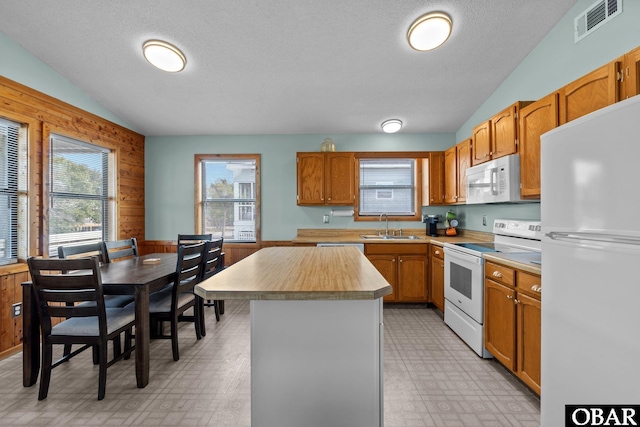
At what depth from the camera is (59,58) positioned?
2.65 metres

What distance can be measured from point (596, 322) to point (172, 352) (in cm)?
282

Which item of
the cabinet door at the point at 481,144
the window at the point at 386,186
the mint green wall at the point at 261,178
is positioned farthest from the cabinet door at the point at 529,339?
the window at the point at 386,186

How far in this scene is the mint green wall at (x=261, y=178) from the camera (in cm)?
416

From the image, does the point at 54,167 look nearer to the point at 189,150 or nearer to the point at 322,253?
the point at 189,150

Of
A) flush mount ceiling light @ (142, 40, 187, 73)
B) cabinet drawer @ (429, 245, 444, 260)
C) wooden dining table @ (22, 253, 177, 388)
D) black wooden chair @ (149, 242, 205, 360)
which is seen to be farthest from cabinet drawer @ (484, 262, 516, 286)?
flush mount ceiling light @ (142, 40, 187, 73)

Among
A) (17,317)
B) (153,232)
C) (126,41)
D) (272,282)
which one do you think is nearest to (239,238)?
(153,232)

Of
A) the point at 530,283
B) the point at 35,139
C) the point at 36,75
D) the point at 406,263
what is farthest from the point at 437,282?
the point at 36,75

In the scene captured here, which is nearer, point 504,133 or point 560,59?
point 560,59

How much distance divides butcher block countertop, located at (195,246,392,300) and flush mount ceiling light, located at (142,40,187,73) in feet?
7.10

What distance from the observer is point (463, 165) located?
323cm

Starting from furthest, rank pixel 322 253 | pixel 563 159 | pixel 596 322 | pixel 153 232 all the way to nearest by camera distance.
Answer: pixel 153 232
pixel 322 253
pixel 563 159
pixel 596 322

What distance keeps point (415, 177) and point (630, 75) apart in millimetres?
2896

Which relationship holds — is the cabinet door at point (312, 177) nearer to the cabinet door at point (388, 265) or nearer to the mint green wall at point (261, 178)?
the mint green wall at point (261, 178)

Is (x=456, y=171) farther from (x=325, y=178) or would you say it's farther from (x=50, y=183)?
(x=50, y=183)
